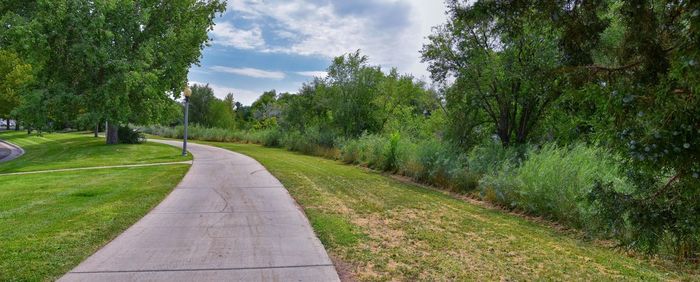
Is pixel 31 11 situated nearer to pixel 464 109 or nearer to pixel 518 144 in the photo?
pixel 464 109

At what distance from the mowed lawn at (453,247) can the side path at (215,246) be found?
37cm

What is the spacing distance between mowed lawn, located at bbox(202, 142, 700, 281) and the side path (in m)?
0.37

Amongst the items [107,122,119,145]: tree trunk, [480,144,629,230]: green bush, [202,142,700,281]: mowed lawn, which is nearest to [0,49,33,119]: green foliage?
[107,122,119,145]: tree trunk

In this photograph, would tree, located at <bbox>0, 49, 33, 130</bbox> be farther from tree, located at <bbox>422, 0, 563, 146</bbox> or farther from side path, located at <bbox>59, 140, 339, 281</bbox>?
side path, located at <bbox>59, 140, 339, 281</bbox>

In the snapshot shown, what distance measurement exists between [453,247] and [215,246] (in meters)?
3.01

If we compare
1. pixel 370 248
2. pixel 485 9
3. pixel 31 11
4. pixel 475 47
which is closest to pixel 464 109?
pixel 475 47

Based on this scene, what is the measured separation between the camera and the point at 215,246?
219 inches

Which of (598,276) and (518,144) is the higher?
(518,144)

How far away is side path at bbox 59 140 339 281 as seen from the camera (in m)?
4.57

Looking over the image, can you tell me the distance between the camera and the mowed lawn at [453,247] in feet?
15.9

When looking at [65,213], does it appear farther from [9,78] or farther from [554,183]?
[9,78]

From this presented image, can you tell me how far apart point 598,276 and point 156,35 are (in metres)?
28.9

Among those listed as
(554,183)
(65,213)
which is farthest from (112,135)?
(554,183)

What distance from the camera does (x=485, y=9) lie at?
3.81 meters
